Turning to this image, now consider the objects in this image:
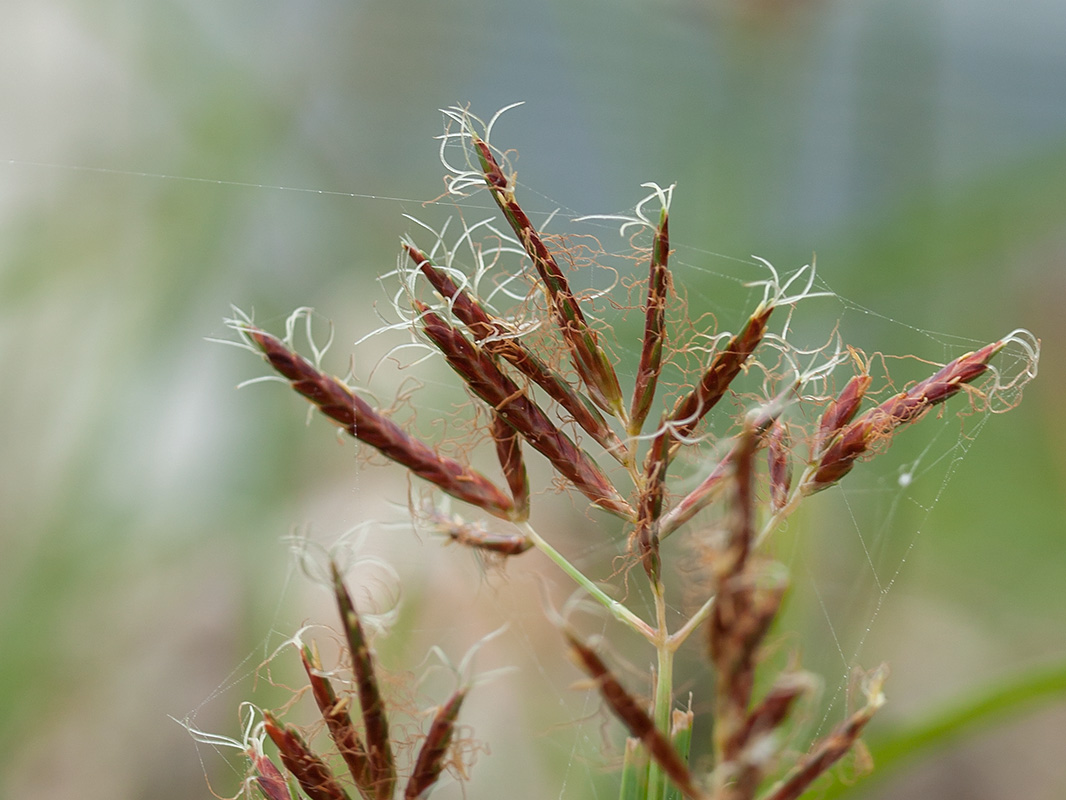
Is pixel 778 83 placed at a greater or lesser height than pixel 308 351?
greater

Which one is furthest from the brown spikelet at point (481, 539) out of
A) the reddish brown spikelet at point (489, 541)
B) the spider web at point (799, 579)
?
the spider web at point (799, 579)

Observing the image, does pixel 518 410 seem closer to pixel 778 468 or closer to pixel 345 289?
pixel 778 468

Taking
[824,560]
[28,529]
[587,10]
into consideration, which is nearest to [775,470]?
[824,560]

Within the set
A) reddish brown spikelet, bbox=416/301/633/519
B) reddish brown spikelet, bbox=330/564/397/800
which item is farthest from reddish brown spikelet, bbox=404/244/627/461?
reddish brown spikelet, bbox=330/564/397/800

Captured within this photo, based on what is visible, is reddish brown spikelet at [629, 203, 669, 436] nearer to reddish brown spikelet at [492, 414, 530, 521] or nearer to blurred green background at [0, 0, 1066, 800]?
reddish brown spikelet at [492, 414, 530, 521]

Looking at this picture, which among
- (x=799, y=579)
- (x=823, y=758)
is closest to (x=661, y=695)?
(x=823, y=758)

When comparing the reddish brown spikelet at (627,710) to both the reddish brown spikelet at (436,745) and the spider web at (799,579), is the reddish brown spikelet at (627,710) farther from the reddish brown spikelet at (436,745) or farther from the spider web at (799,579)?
the spider web at (799,579)

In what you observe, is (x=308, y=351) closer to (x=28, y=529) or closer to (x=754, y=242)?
(x=28, y=529)
